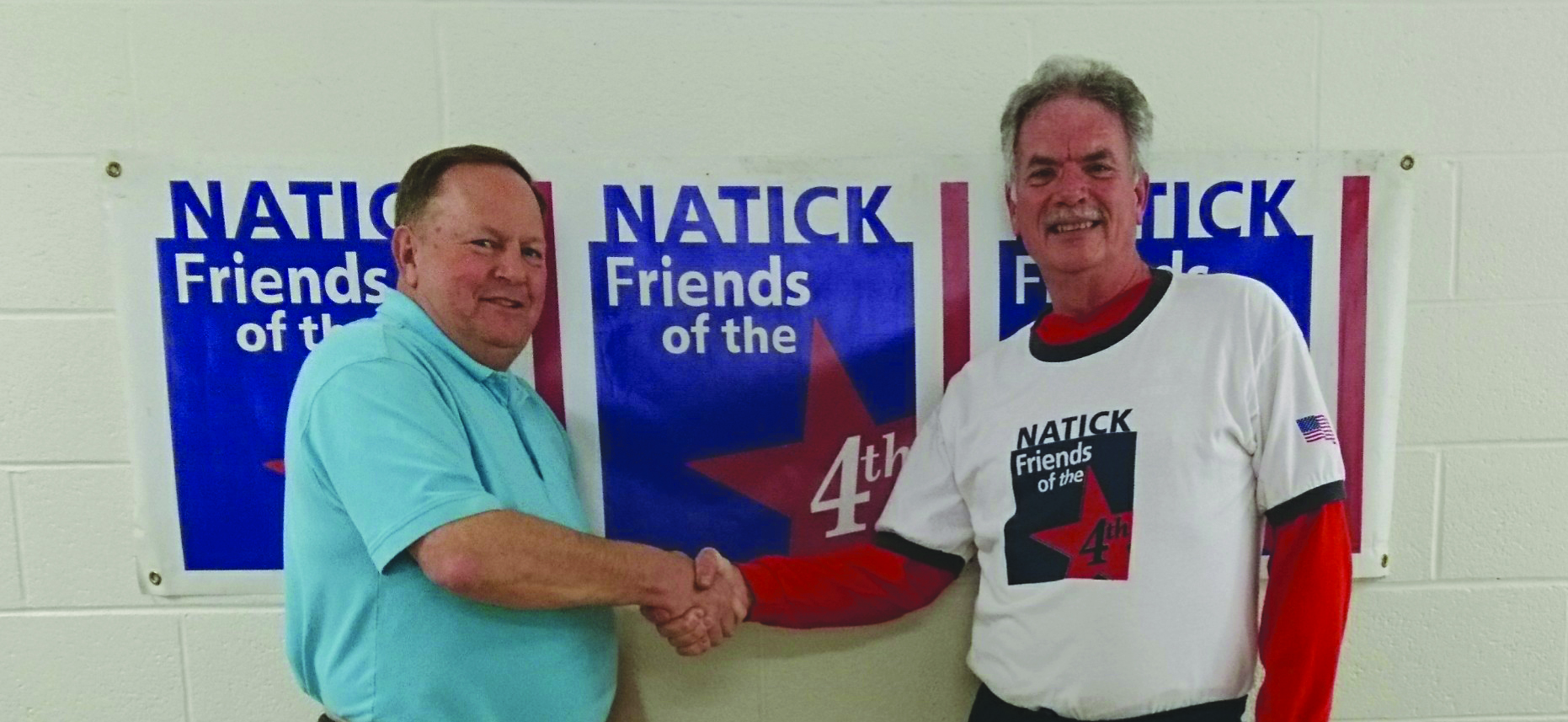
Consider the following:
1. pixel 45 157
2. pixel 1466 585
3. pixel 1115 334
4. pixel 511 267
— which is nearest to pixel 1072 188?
pixel 1115 334

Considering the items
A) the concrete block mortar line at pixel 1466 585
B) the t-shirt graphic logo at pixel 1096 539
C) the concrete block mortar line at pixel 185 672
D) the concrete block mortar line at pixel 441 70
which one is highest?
the concrete block mortar line at pixel 441 70

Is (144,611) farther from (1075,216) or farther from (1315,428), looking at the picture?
(1315,428)

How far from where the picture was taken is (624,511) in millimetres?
1361

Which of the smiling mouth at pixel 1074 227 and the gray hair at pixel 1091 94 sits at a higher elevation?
the gray hair at pixel 1091 94

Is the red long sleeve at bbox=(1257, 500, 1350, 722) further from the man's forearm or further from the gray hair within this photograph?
the man's forearm

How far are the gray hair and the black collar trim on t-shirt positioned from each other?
16cm

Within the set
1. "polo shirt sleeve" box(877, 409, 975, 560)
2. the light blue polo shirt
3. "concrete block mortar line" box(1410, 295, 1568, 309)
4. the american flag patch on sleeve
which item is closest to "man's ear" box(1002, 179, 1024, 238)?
"polo shirt sleeve" box(877, 409, 975, 560)

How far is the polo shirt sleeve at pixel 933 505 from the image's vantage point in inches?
50.7

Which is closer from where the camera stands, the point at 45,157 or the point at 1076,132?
the point at 1076,132

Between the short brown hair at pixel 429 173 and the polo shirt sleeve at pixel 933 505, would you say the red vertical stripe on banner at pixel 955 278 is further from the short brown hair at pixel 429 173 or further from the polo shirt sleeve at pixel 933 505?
the short brown hair at pixel 429 173

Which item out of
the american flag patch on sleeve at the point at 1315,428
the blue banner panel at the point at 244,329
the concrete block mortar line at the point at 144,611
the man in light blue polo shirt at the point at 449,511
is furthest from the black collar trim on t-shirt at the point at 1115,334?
the concrete block mortar line at the point at 144,611

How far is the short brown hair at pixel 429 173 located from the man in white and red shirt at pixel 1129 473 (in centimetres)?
66

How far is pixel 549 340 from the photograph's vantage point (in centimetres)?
133

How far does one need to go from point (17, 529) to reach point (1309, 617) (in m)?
1.85
